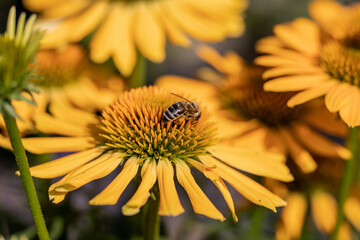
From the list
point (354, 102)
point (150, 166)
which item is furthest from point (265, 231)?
point (150, 166)

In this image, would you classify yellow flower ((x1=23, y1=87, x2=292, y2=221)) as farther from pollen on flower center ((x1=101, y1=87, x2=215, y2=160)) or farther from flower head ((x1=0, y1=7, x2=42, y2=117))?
flower head ((x1=0, y1=7, x2=42, y2=117))

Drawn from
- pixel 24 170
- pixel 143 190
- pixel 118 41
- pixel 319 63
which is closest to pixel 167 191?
pixel 143 190

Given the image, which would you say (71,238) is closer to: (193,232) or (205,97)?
(193,232)

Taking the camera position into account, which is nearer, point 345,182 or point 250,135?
point 345,182

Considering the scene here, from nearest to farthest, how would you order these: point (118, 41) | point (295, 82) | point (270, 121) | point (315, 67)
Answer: point (295, 82)
point (315, 67)
point (270, 121)
point (118, 41)

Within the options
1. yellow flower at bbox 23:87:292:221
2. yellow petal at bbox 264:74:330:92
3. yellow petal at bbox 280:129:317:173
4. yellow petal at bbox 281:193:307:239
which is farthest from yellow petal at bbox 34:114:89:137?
yellow petal at bbox 281:193:307:239

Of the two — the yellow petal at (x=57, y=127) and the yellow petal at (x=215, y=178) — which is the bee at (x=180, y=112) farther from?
the yellow petal at (x=57, y=127)

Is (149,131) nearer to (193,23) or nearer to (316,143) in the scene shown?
(316,143)
